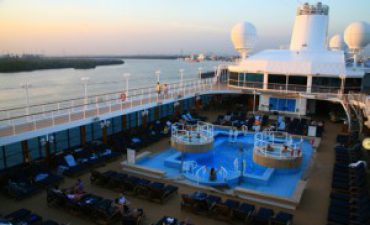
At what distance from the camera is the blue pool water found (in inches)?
435

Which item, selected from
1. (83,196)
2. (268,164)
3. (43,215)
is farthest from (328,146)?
(43,215)

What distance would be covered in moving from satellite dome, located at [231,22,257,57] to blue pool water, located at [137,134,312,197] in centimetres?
1334

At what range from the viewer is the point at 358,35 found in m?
25.8

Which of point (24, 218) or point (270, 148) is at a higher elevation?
point (270, 148)

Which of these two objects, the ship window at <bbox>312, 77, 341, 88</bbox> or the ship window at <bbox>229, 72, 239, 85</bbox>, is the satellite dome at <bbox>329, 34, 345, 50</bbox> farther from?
the ship window at <bbox>229, 72, 239, 85</bbox>

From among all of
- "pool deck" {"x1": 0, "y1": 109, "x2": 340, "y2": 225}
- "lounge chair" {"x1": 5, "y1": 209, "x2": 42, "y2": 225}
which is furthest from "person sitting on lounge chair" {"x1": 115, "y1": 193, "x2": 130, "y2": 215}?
"lounge chair" {"x1": 5, "y1": 209, "x2": 42, "y2": 225}

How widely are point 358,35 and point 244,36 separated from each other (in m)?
9.22

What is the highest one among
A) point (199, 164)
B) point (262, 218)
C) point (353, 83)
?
point (353, 83)

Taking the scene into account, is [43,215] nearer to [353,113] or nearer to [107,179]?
[107,179]

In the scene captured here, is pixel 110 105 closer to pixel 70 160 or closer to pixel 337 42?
pixel 70 160

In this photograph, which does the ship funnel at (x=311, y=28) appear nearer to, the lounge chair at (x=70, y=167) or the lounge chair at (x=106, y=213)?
the lounge chair at (x=70, y=167)

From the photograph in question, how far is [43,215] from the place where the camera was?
8.59 m

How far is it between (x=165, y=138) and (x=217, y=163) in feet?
12.2

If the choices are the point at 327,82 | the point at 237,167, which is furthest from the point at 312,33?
the point at 237,167
